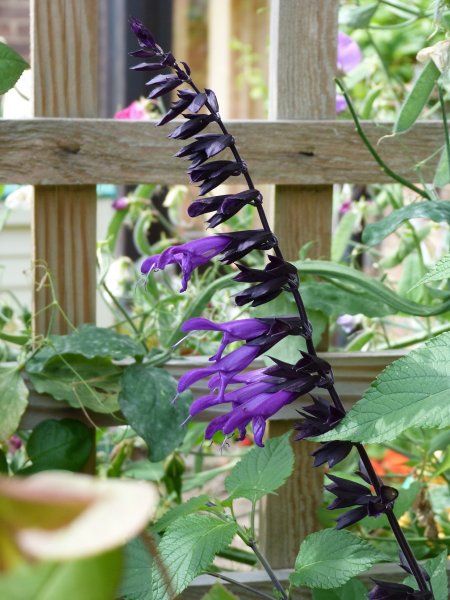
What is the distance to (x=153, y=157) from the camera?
1152mm

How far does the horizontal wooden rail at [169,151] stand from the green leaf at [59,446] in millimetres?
293

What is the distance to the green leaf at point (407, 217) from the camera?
40.0 inches

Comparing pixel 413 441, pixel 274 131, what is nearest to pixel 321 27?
pixel 274 131

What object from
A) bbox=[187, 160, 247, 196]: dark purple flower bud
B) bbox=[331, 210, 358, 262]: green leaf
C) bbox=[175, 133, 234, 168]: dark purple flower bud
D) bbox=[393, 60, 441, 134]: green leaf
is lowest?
bbox=[331, 210, 358, 262]: green leaf

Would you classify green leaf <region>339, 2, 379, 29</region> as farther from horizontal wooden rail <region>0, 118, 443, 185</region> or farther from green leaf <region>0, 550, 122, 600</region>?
green leaf <region>0, 550, 122, 600</region>

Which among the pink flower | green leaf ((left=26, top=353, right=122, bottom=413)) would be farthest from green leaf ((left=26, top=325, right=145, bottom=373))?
the pink flower

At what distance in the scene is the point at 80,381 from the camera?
1.11 meters

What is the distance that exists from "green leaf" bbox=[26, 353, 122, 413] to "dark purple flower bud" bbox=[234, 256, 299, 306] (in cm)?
45

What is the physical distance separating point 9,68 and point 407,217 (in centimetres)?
46

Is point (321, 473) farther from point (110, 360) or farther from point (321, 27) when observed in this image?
point (321, 27)

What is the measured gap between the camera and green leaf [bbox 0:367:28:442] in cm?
104

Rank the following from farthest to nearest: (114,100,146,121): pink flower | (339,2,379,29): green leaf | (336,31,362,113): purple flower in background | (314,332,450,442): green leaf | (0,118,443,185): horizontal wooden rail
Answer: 1. (336,31,362,113): purple flower in background
2. (114,100,146,121): pink flower
3. (339,2,379,29): green leaf
4. (0,118,443,185): horizontal wooden rail
5. (314,332,450,442): green leaf

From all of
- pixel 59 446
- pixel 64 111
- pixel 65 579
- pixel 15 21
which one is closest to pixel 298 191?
pixel 64 111

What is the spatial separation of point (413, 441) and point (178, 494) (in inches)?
13.7
